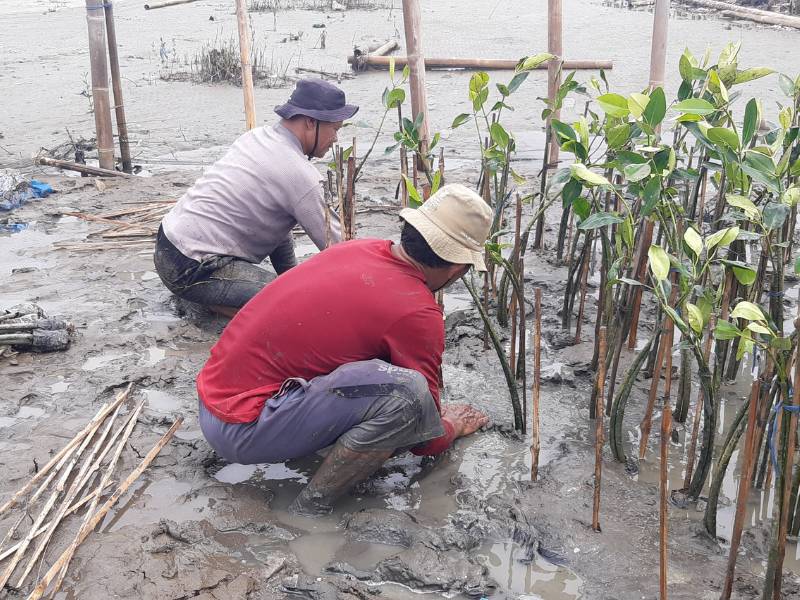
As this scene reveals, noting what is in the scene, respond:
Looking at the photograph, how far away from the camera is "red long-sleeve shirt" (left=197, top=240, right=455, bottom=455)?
260 cm

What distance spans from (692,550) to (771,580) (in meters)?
0.40

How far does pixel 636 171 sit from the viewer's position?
2.42m

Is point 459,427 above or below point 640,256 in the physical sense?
below

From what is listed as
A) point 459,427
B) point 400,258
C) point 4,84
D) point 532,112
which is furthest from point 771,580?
point 4,84

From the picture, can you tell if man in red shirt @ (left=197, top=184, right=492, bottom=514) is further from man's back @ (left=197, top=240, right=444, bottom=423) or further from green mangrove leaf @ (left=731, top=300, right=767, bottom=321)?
green mangrove leaf @ (left=731, top=300, right=767, bottom=321)

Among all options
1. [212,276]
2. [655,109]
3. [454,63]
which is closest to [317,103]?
[212,276]

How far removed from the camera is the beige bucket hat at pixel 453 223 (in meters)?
2.58

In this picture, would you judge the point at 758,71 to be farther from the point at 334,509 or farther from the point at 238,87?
the point at 238,87

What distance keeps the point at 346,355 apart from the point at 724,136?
4.46 ft

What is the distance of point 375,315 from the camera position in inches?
102

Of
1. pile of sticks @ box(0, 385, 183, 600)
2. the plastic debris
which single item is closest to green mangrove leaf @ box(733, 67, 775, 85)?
pile of sticks @ box(0, 385, 183, 600)

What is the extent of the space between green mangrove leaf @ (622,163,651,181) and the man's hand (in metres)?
1.18

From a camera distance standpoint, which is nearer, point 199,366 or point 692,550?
point 692,550

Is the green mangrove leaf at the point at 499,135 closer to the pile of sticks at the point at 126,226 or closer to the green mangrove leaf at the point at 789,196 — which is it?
the green mangrove leaf at the point at 789,196
